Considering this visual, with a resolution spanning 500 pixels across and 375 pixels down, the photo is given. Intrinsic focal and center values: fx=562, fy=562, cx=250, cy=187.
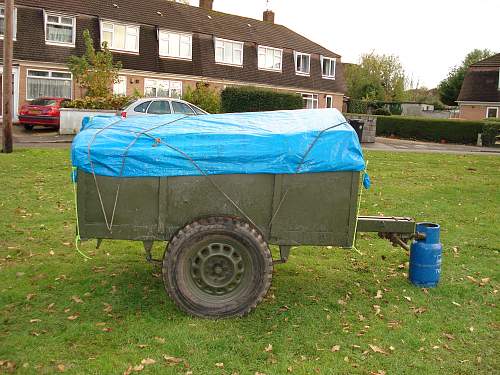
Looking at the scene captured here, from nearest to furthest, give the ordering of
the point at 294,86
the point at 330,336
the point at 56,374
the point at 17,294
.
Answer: the point at 56,374 < the point at 330,336 < the point at 17,294 < the point at 294,86

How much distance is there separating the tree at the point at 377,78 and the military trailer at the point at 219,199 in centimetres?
5758

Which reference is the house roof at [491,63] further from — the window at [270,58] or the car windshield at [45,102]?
the car windshield at [45,102]

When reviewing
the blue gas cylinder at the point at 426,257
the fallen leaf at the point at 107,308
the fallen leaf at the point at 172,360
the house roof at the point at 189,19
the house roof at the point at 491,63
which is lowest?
the fallen leaf at the point at 172,360

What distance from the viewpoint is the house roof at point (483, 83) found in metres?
44.4

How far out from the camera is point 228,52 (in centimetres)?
3844

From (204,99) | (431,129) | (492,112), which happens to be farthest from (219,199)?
(492,112)

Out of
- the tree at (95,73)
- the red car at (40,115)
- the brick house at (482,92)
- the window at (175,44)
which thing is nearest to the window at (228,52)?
A: the window at (175,44)

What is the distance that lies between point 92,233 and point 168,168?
0.96m

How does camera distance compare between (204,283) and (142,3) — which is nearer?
(204,283)

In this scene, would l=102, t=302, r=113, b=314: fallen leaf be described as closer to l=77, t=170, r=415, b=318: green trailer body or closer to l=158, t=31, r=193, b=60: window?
l=77, t=170, r=415, b=318: green trailer body

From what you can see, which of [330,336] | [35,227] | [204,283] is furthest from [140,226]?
[35,227]

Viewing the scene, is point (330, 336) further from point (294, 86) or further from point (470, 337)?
point (294, 86)

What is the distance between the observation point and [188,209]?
536 centimetres

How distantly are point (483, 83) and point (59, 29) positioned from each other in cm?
3240
